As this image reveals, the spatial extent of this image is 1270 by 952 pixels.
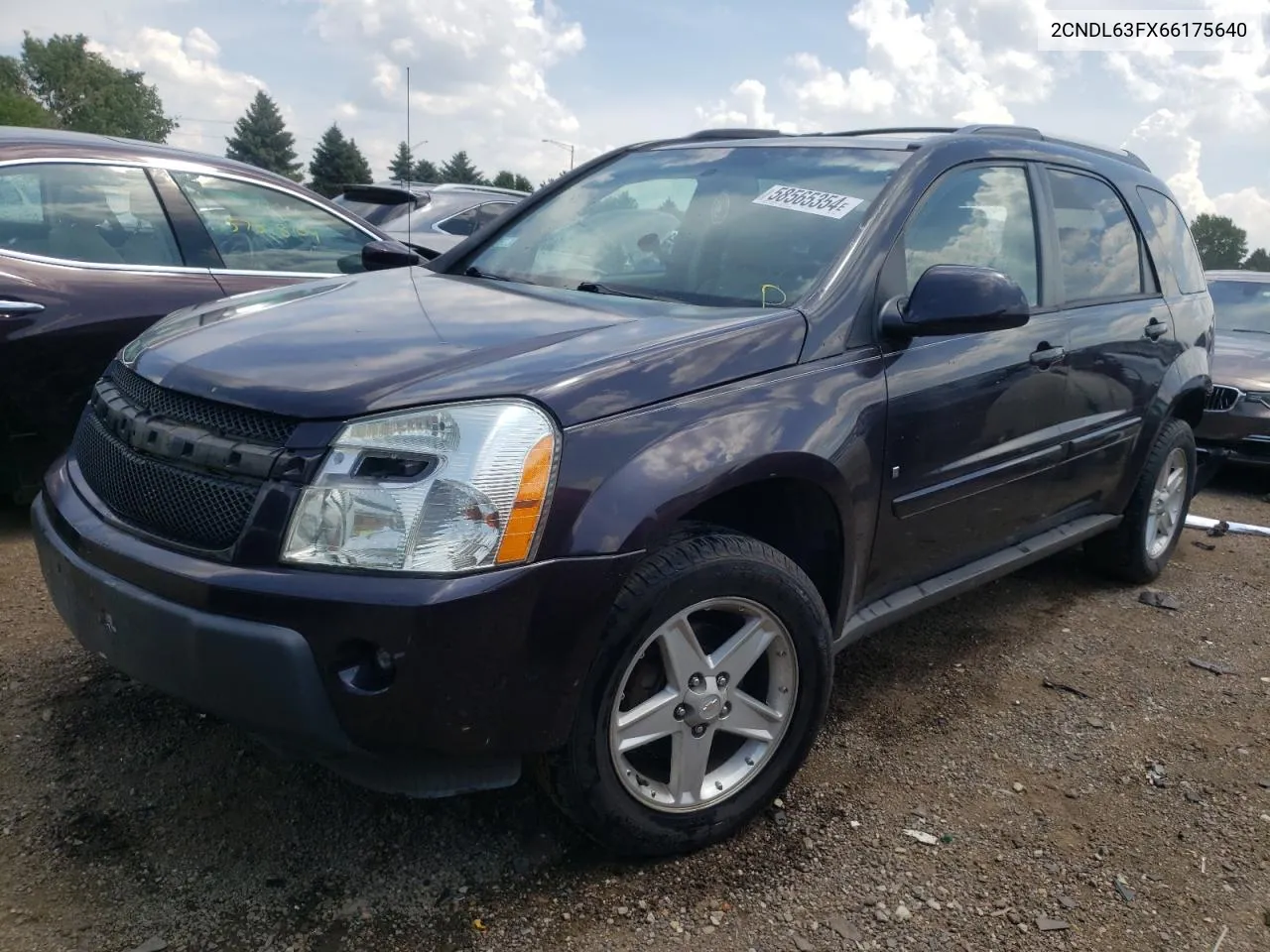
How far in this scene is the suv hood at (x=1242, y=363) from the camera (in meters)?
6.98

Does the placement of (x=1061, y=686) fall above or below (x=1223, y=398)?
A: below

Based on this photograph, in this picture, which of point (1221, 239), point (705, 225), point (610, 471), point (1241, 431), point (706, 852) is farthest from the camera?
point (1221, 239)

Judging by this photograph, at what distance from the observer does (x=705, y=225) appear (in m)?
3.20

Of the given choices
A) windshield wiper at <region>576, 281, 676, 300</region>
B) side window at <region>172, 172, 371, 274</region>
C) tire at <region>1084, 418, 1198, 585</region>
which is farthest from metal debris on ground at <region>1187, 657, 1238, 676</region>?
side window at <region>172, 172, 371, 274</region>

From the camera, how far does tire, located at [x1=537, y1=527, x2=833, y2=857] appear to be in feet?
7.28

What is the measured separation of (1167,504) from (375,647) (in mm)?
4041

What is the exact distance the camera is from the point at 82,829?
8.11 feet

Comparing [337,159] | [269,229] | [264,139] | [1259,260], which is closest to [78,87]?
[264,139]

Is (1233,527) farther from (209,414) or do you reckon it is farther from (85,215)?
(85,215)

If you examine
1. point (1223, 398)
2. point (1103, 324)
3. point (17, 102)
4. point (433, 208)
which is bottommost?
point (1223, 398)

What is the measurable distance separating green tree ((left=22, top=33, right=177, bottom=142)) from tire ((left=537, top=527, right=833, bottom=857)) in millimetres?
94580

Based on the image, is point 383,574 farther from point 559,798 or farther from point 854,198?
point 854,198

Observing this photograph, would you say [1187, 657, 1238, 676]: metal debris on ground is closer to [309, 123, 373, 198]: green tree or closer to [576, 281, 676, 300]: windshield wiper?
[576, 281, 676, 300]: windshield wiper

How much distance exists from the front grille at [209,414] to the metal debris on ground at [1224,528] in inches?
212
